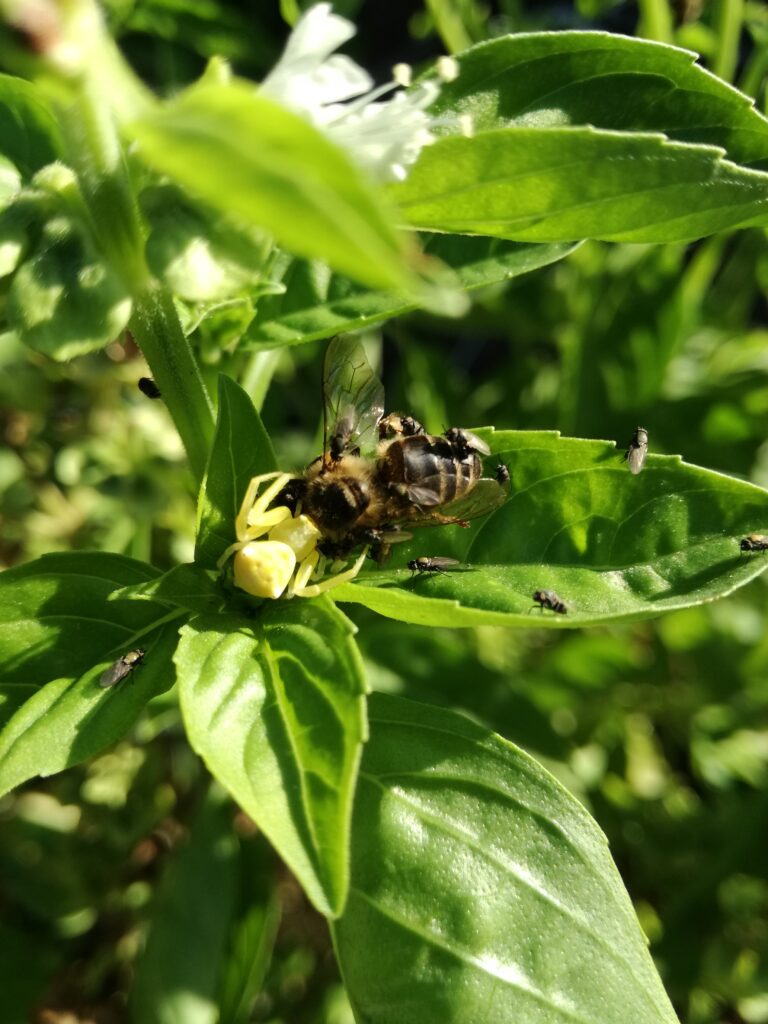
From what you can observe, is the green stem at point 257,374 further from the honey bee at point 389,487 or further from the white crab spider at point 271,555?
the white crab spider at point 271,555

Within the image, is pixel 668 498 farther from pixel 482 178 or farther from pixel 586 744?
pixel 586 744

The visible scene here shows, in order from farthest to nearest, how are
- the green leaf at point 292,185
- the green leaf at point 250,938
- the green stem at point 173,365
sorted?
1. the green leaf at point 250,938
2. the green stem at point 173,365
3. the green leaf at point 292,185

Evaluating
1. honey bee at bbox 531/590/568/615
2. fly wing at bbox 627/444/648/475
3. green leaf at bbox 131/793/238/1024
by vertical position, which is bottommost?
green leaf at bbox 131/793/238/1024

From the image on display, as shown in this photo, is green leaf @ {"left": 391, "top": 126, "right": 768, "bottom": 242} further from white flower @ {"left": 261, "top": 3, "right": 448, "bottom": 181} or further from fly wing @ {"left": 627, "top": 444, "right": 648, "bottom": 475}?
fly wing @ {"left": 627, "top": 444, "right": 648, "bottom": 475}

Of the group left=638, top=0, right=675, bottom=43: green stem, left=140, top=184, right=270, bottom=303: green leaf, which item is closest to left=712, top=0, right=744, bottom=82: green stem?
left=638, top=0, right=675, bottom=43: green stem

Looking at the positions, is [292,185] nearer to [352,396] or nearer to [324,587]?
[324,587]

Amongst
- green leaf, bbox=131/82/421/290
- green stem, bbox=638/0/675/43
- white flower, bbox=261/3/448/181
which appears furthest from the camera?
green stem, bbox=638/0/675/43

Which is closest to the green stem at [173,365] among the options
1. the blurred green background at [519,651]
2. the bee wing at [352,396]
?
the bee wing at [352,396]
